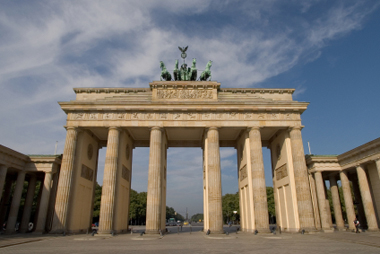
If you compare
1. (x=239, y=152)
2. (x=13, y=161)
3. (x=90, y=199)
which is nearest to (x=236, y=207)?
(x=239, y=152)

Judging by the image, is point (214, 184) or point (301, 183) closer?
point (214, 184)

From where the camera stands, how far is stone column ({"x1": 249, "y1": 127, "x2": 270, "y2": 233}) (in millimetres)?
26641

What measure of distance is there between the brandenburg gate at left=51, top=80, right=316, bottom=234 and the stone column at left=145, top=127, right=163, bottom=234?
10 centimetres

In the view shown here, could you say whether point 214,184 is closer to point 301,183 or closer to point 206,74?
point 301,183

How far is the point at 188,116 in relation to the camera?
30219mm

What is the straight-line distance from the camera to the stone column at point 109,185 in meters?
26.4

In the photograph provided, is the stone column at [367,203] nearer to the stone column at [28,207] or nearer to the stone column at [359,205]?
the stone column at [359,205]

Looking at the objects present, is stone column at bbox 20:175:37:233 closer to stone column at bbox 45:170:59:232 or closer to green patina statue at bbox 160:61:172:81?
stone column at bbox 45:170:59:232

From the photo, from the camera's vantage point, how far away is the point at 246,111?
3034 centimetres

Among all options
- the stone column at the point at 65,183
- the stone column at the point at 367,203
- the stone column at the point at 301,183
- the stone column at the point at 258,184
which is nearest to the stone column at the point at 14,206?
the stone column at the point at 65,183

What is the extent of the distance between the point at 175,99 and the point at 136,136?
806 centimetres

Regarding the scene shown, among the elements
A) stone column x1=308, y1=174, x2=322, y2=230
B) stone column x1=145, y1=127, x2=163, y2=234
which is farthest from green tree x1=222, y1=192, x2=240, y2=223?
stone column x1=145, y1=127, x2=163, y2=234

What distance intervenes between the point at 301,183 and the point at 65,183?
24.6m

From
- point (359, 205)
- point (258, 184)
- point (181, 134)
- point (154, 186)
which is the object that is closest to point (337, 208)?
point (359, 205)
